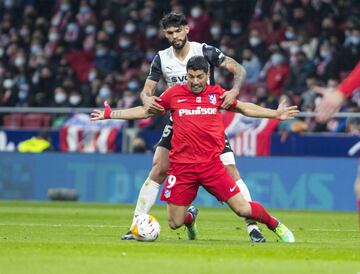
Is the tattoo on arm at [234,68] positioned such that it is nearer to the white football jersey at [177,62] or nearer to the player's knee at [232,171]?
the white football jersey at [177,62]

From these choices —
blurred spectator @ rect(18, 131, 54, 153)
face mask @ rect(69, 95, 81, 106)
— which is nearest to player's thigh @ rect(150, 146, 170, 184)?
blurred spectator @ rect(18, 131, 54, 153)

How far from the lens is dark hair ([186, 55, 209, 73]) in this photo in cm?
1308

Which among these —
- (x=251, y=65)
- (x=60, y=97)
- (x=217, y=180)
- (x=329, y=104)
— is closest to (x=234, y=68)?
(x=217, y=180)

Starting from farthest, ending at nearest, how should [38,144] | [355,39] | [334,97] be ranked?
[355,39] → [38,144] → [334,97]

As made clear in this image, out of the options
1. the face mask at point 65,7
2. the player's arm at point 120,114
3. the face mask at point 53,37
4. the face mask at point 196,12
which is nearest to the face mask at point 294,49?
the face mask at point 196,12

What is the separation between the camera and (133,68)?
105ft

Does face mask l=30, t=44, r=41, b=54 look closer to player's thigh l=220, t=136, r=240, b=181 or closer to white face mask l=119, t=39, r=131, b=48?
white face mask l=119, t=39, r=131, b=48

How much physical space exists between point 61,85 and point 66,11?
3.81 meters

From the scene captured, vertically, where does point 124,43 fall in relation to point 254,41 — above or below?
below

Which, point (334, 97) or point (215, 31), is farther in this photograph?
Answer: point (215, 31)

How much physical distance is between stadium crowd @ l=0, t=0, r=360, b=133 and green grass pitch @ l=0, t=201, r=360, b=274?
9.09 m

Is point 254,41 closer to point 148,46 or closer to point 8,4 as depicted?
point 148,46

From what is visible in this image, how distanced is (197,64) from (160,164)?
156 centimetres

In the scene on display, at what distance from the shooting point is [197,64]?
42.9 ft
